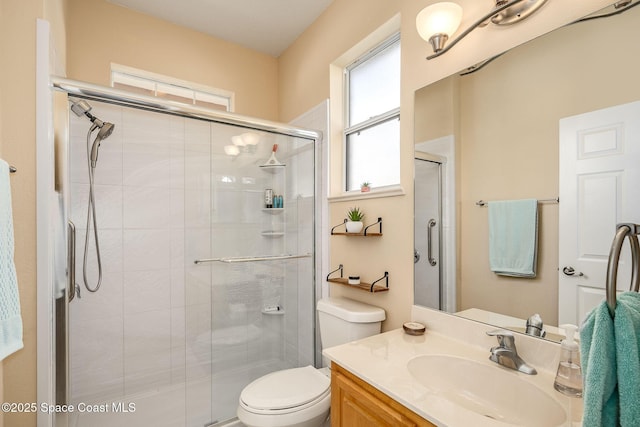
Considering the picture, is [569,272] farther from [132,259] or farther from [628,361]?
[132,259]

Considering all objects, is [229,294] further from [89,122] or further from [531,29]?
[531,29]

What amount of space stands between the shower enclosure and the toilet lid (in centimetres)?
61

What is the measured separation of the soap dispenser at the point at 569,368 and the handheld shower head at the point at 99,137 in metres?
2.35

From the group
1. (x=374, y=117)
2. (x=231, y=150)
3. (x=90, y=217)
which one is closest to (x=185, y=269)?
(x=90, y=217)

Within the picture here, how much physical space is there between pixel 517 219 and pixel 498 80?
0.55 meters

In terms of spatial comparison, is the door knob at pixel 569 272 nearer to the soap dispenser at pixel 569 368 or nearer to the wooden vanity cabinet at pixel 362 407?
the soap dispenser at pixel 569 368

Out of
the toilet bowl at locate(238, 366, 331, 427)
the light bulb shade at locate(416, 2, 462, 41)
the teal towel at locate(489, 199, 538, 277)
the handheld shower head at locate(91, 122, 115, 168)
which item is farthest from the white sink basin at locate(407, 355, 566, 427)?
the handheld shower head at locate(91, 122, 115, 168)

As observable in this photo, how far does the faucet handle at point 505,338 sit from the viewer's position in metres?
1.10

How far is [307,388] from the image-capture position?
158cm

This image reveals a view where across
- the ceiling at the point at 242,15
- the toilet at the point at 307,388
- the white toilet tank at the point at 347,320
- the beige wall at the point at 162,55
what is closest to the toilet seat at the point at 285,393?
the toilet at the point at 307,388

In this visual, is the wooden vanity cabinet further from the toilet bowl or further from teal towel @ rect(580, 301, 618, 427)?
teal towel @ rect(580, 301, 618, 427)

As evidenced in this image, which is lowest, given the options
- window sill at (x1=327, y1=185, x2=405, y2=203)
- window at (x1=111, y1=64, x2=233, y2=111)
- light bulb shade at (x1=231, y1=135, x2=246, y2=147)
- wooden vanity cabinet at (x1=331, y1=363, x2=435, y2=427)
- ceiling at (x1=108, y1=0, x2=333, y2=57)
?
wooden vanity cabinet at (x1=331, y1=363, x2=435, y2=427)

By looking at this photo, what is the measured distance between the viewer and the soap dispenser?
893mm

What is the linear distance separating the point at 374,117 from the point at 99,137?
166 centimetres
